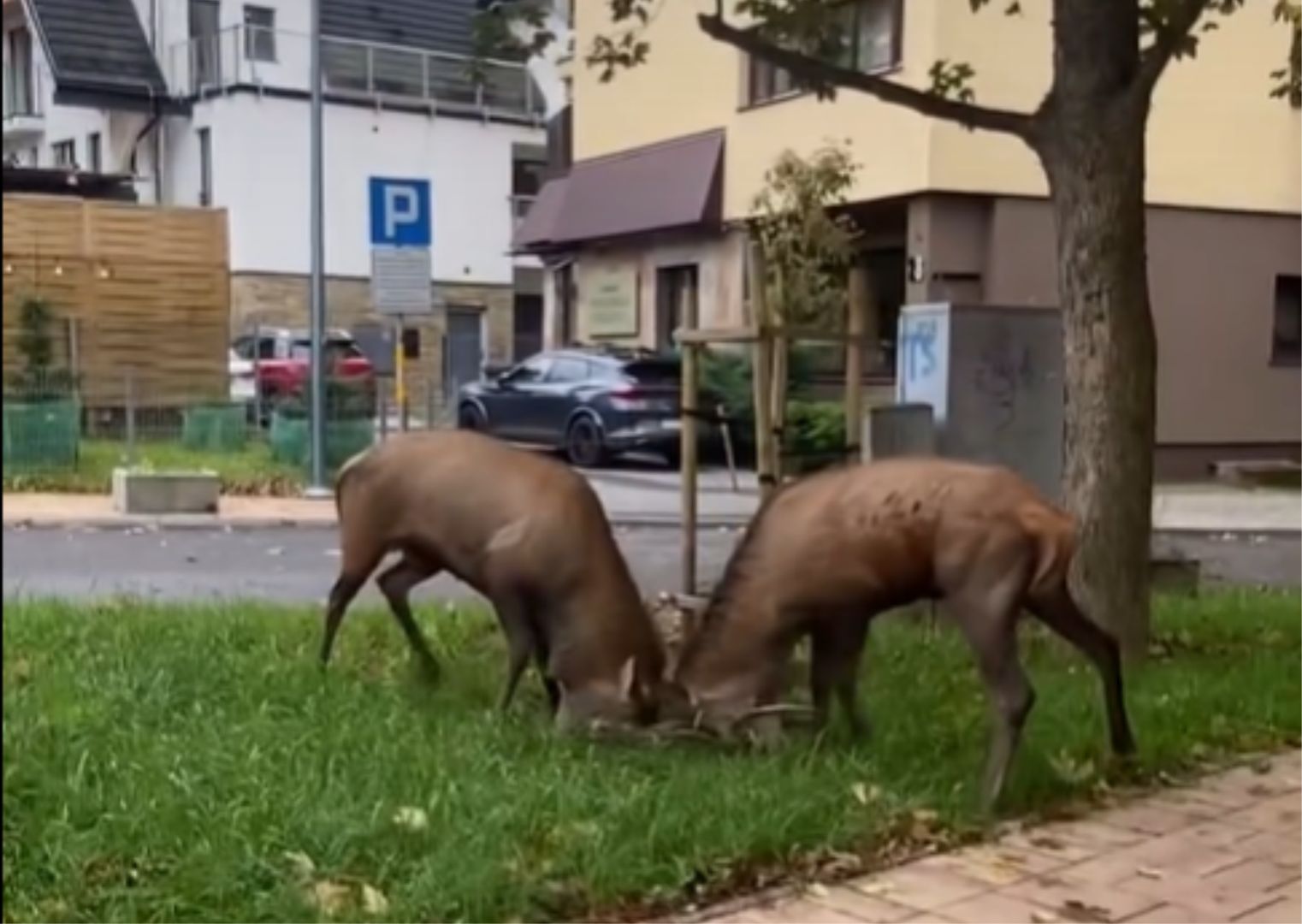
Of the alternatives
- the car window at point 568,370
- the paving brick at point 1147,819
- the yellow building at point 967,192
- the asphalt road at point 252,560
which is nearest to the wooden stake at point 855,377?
the asphalt road at point 252,560

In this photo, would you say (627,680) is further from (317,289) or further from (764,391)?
(317,289)

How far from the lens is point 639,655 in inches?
200

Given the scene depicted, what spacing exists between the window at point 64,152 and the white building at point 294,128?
0.08 ft

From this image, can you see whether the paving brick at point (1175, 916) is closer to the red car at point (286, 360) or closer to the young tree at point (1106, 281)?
the young tree at point (1106, 281)

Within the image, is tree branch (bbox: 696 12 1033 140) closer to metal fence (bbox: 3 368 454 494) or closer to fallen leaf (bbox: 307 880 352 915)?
fallen leaf (bbox: 307 880 352 915)

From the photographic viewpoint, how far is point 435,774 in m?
4.57

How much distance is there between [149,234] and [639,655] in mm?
16393

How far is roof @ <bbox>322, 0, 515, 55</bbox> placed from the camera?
26.7ft

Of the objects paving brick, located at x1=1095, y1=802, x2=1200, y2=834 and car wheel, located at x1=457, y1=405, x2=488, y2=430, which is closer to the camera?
paving brick, located at x1=1095, y1=802, x2=1200, y2=834

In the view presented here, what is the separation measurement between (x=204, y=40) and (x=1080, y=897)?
5.23 m

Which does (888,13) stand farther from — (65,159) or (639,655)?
(639,655)

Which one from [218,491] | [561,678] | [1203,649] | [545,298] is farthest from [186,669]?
[545,298]

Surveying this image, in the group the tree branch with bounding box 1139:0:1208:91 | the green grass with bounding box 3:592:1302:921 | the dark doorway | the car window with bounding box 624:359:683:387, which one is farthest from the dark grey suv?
the green grass with bounding box 3:592:1302:921

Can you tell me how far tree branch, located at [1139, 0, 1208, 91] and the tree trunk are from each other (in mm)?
186
